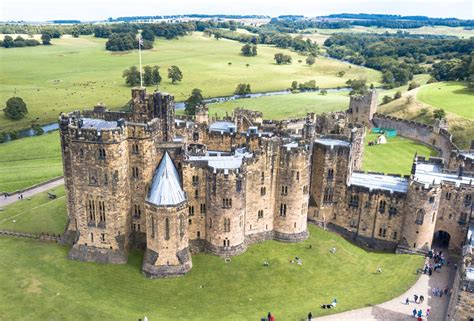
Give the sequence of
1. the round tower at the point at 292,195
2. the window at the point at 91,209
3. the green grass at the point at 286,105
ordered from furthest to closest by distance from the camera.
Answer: the green grass at the point at 286,105 < the round tower at the point at 292,195 < the window at the point at 91,209

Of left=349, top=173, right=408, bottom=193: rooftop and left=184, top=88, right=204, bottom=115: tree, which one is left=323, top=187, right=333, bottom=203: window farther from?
left=184, top=88, right=204, bottom=115: tree

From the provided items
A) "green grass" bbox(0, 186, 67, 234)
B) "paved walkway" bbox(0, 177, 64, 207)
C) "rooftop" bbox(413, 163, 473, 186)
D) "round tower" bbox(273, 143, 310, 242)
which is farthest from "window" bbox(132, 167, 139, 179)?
"rooftop" bbox(413, 163, 473, 186)

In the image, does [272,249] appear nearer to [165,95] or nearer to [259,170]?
[259,170]

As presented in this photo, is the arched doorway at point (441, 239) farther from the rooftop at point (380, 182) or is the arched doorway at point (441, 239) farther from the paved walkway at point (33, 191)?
the paved walkway at point (33, 191)

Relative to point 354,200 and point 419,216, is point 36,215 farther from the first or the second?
point 419,216

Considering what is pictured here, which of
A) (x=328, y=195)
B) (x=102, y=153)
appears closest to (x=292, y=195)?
(x=328, y=195)

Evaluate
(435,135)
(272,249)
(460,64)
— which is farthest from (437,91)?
(272,249)

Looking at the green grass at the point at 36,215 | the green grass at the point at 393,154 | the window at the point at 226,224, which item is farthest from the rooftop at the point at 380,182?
the green grass at the point at 36,215
